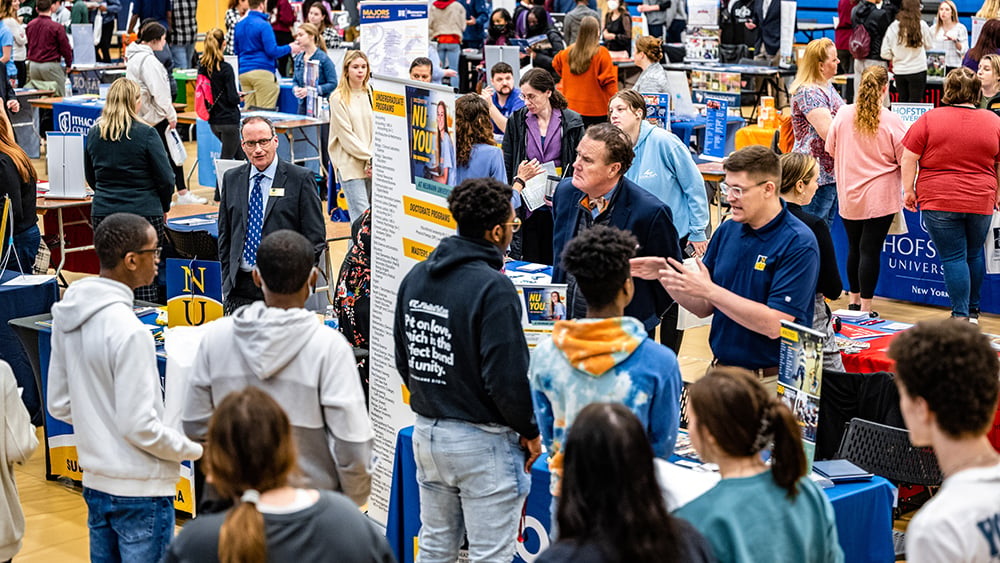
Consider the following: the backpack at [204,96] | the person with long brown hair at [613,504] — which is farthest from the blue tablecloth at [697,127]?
the person with long brown hair at [613,504]

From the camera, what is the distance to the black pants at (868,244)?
300 inches

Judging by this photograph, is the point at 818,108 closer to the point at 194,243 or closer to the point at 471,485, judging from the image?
the point at 194,243

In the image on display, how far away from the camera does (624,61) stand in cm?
1573

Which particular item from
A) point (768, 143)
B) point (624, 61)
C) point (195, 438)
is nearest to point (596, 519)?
point (195, 438)

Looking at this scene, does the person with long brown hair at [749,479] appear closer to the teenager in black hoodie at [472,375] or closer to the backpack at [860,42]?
the teenager in black hoodie at [472,375]

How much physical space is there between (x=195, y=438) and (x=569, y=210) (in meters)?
2.02

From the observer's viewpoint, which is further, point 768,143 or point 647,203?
point 768,143

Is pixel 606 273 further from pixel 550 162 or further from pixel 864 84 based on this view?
pixel 864 84

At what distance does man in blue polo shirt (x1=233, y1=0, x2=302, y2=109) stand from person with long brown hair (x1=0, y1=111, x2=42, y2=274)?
6259 mm

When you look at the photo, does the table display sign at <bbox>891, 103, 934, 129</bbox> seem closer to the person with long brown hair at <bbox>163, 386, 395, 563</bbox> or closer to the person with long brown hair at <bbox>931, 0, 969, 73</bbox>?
the person with long brown hair at <bbox>931, 0, 969, 73</bbox>

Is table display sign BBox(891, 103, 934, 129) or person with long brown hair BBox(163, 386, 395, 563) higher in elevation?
table display sign BBox(891, 103, 934, 129)

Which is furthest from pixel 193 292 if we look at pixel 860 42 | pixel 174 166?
pixel 860 42

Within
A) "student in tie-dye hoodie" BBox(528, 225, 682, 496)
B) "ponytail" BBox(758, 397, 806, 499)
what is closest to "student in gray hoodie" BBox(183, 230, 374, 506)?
"student in tie-dye hoodie" BBox(528, 225, 682, 496)

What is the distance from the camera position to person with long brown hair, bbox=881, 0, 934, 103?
44.9ft
